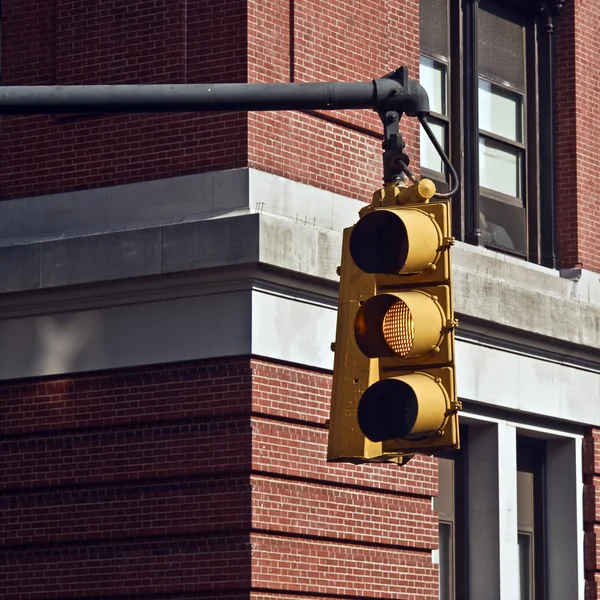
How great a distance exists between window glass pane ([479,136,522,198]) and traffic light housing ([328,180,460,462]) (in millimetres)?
14101

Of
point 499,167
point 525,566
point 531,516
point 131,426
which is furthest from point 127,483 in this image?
point 499,167

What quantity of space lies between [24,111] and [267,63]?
31.4ft

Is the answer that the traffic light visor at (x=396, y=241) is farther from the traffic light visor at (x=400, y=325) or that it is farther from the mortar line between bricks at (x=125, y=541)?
the mortar line between bricks at (x=125, y=541)

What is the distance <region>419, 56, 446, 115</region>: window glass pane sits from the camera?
19.9 metres

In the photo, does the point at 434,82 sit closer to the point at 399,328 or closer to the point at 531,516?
the point at 531,516

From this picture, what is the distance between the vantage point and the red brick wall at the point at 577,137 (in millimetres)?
21031

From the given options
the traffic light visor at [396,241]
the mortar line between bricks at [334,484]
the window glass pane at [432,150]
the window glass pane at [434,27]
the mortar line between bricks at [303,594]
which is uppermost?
the window glass pane at [434,27]

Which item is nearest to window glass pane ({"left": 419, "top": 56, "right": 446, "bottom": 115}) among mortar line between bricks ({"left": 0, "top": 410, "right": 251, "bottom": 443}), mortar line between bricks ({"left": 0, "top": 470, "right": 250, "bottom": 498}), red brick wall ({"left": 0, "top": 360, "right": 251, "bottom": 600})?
red brick wall ({"left": 0, "top": 360, "right": 251, "bottom": 600})

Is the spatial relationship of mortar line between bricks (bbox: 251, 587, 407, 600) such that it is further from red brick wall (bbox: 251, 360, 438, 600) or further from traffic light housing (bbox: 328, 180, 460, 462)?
traffic light housing (bbox: 328, 180, 460, 462)

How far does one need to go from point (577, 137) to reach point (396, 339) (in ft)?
50.3

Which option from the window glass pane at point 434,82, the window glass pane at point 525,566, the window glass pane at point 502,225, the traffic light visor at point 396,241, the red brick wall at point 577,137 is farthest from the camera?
the red brick wall at point 577,137

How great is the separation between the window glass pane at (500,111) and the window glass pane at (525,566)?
5.10 metres

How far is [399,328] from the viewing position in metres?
6.34

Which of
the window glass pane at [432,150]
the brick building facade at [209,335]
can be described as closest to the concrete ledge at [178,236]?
the brick building facade at [209,335]
